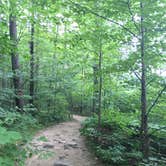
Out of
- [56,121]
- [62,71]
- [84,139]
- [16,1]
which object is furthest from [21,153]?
[62,71]

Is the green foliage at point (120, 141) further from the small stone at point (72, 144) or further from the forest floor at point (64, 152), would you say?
the small stone at point (72, 144)

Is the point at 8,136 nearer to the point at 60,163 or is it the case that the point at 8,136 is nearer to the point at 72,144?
the point at 60,163

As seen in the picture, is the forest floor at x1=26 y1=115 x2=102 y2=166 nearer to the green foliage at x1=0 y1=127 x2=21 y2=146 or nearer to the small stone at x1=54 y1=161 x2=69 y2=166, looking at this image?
the small stone at x1=54 y1=161 x2=69 y2=166

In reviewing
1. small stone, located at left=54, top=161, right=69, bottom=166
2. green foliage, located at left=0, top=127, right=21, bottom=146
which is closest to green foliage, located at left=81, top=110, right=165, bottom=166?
small stone, located at left=54, top=161, right=69, bottom=166

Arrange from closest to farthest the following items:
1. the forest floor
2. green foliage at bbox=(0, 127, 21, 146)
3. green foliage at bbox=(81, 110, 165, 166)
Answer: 1. green foliage at bbox=(0, 127, 21, 146)
2. green foliage at bbox=(81, 110, 165, 166)
3. the forest floor

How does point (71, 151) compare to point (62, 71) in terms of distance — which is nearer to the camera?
point (71, 151)

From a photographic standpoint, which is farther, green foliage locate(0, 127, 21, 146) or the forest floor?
the forest floor

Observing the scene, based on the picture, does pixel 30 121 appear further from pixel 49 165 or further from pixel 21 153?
pixel 49 165

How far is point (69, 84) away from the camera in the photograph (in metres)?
15.0

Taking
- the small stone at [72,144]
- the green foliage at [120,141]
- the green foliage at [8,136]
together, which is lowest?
the small stone at [72,144]

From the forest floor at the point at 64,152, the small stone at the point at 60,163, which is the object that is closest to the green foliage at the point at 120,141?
the forest floor at the point at 64,152

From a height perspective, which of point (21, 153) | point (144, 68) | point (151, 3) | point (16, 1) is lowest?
point (21, 153)

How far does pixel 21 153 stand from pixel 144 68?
3.00m

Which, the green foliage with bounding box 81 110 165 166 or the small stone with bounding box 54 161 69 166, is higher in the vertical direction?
the green foliage with bounding box 81 110 165 166
